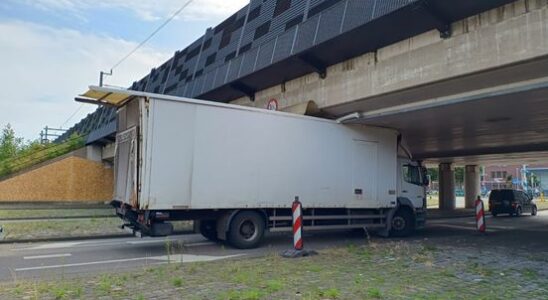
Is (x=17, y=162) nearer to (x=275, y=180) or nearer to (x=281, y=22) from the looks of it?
(x=281, y=22)

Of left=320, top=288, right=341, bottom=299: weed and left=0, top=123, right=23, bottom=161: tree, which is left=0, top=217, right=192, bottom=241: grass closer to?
left=320, top=288, right=341, bottom=299: weed

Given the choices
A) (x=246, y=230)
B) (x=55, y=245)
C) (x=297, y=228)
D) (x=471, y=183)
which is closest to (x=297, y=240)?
(x=297, y=228)

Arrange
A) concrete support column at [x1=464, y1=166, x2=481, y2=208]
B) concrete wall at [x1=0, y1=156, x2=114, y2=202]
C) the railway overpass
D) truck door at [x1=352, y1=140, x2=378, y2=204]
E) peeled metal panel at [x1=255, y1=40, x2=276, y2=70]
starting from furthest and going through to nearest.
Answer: concrete support column at [x1=464, y1=166, x2=481, y2=208], concrete wall at [x1=0, y1=156, x2=114, y2=202], peeled metal panel at [x1=255, y1=40, x2=276, y2=70], truck door at [x1=352, y1=140, x2=378, y2=204], the railway overpass

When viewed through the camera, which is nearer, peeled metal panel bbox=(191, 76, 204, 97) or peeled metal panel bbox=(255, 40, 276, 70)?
peeled metal panel bbox=(255, 40, 276, 70)

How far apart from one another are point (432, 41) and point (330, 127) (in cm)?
380

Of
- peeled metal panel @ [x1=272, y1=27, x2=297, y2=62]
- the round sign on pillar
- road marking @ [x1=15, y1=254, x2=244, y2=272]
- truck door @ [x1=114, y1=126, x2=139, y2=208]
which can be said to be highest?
peeled metal panel @ [x1=272, y1=27, x2=297, y2=62]

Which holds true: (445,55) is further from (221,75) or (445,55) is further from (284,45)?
(221,75)

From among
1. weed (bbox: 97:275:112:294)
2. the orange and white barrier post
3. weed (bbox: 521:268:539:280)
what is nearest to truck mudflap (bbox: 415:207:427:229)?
the orange and white barrier post

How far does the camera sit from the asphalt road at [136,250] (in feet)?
29.1

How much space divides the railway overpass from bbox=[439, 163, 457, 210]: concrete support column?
47.0ft

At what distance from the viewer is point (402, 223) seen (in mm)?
14672

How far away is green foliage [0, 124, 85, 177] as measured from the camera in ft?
114

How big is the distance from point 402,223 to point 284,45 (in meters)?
7.00

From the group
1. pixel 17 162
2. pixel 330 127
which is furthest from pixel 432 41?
pixel 17 162
